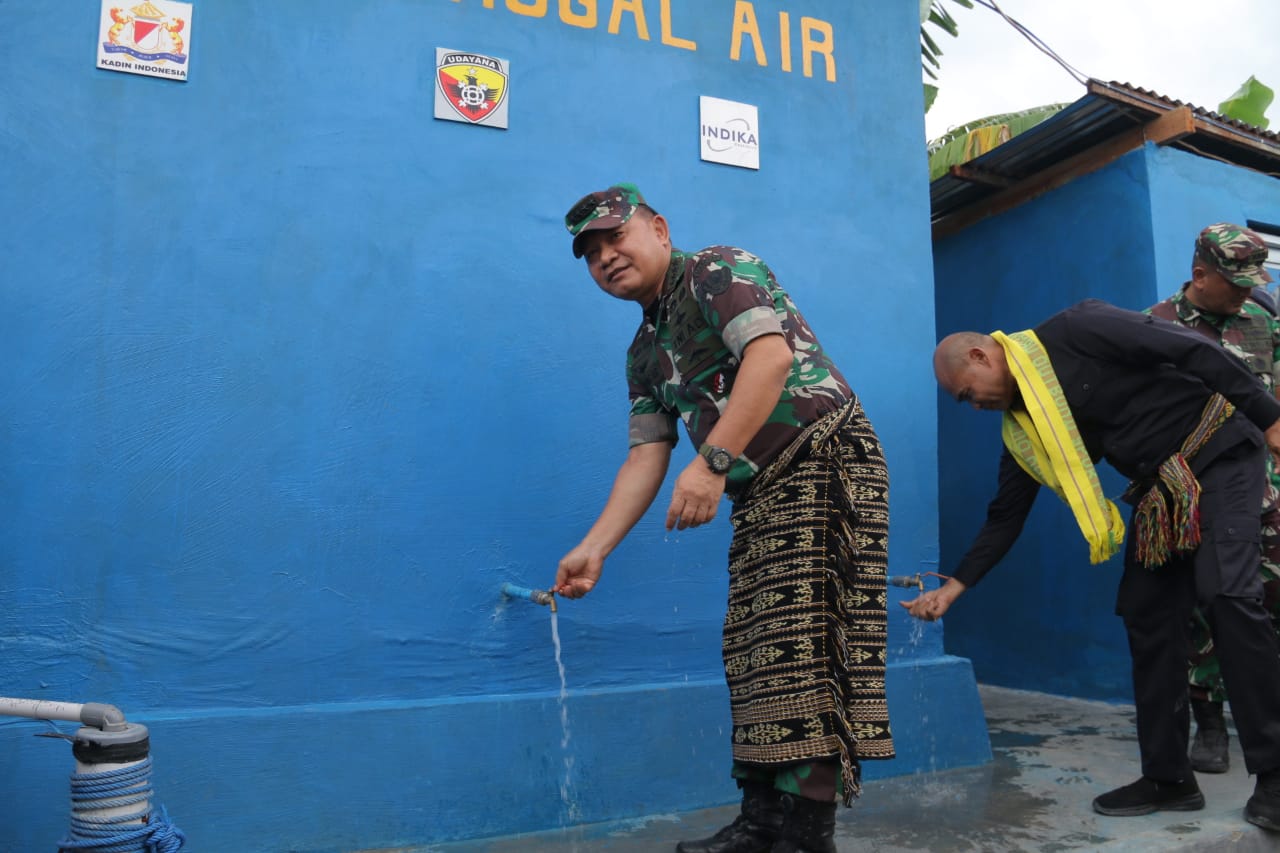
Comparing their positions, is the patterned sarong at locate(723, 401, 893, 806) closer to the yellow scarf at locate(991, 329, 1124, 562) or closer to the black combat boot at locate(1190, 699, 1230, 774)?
the yellow scarf at locate(991, 329, 1124, 562)

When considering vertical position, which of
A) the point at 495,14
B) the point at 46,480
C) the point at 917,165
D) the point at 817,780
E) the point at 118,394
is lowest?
the point at 817,780

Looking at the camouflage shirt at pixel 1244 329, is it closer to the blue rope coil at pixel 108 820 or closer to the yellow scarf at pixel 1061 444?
the yellow scarf at pixel 1061 444

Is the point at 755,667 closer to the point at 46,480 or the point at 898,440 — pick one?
the point at 898,440

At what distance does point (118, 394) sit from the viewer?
2654 mm

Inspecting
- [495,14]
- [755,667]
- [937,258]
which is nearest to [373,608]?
[755,667]

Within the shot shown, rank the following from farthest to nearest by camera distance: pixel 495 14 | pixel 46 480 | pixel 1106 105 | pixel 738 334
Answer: pixel 1106 105
pixel 495 14
pixel 46 480
pixel 738 334

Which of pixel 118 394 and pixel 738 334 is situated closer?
pixel 738 334

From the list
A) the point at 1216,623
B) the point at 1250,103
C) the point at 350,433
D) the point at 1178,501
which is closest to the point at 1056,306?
the point at 1178,501

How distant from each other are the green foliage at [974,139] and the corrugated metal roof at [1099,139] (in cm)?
15

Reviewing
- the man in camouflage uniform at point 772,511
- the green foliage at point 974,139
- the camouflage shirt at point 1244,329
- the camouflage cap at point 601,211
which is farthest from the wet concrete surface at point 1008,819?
the green foliage at point 974,139

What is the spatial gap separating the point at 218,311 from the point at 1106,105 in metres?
4.04

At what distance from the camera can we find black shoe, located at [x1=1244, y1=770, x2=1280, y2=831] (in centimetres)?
268

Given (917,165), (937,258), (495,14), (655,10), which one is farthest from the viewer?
(937,258)

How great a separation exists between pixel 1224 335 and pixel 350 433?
3.19m
